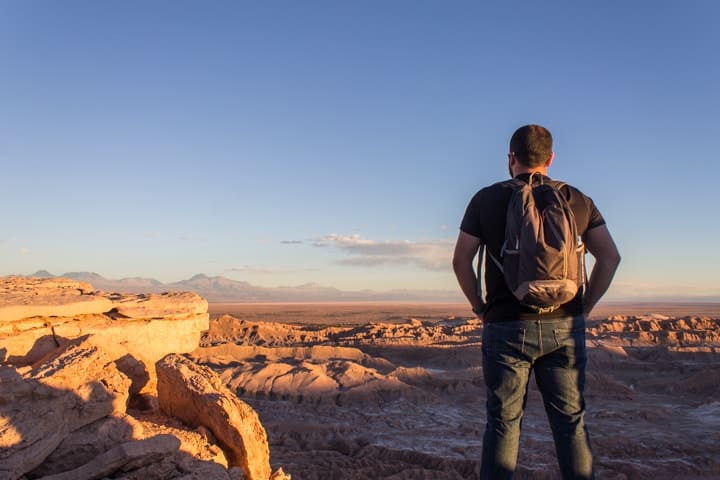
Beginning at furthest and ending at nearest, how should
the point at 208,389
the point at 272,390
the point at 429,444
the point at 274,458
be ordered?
the point at 272,390 < the point at 429,444 < the point at 274,458 < the point at 208,389

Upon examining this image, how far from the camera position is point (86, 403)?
3.76 metres

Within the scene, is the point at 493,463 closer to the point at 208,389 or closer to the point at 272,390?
the point at 208,389

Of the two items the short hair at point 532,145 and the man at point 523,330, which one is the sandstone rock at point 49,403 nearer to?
the man at point 523,330

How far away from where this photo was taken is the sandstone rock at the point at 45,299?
15.4ft

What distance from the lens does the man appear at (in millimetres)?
2859

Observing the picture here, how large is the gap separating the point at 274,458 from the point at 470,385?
542 cm

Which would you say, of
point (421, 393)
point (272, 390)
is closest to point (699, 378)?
point (421, 393)

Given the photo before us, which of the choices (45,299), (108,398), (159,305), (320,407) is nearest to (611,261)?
(108,398)

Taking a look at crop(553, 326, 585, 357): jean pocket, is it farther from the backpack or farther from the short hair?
the short hair

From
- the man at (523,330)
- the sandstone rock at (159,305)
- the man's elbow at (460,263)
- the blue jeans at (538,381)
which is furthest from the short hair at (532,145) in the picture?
the sandstone rock at (159,305)

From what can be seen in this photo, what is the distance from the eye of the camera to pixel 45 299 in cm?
496

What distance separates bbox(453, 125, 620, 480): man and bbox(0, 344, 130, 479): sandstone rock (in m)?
2.38

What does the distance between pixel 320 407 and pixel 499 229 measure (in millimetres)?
6999

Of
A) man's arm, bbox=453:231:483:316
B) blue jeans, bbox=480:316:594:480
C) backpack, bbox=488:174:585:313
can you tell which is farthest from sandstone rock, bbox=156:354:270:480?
backpack, bbox=488:174:585:313
